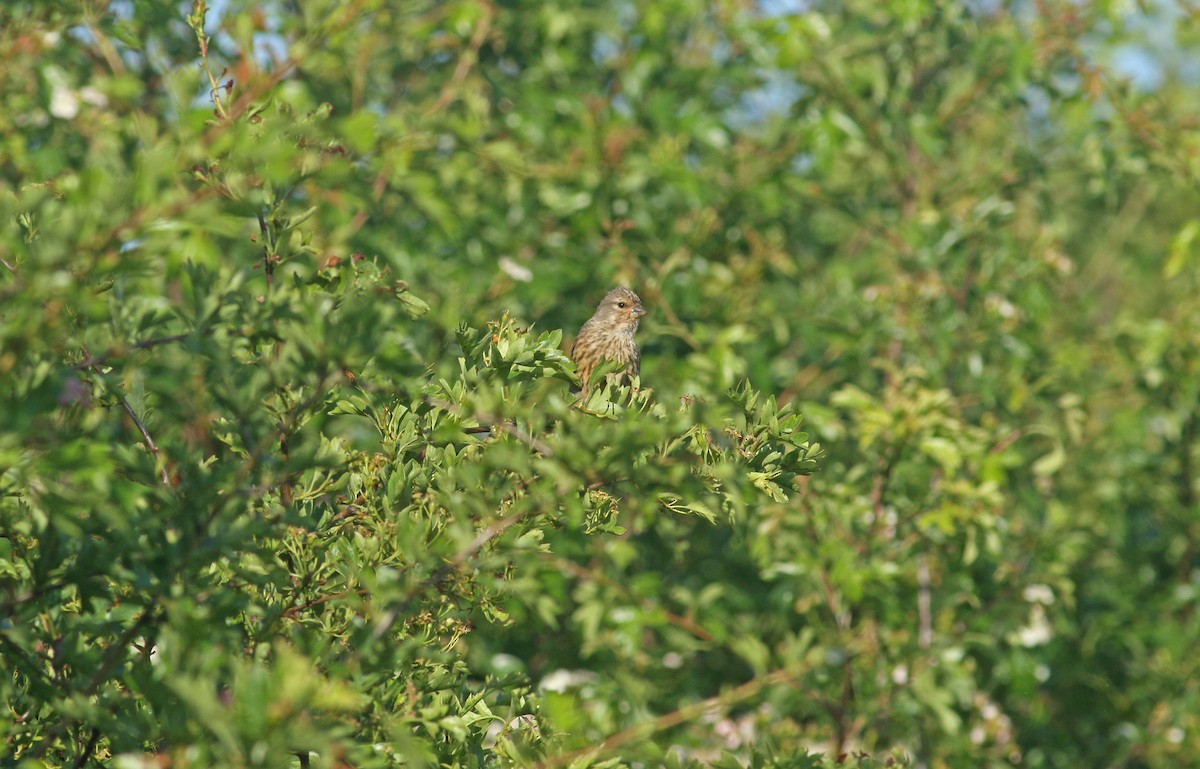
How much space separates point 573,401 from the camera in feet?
11.5

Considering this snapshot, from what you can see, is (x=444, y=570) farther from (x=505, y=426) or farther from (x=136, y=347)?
(x=136, y=347)

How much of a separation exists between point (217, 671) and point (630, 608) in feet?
9.50

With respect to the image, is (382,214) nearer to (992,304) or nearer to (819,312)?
(819,312)

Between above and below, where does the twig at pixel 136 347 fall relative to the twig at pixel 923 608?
above

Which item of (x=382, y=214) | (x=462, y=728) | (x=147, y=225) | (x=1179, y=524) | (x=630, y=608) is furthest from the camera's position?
(x=1179, y=524)

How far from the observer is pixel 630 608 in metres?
5.48

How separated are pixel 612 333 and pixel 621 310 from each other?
139mm

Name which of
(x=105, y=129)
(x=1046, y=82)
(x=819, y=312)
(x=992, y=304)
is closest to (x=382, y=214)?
(x=105, y=129)

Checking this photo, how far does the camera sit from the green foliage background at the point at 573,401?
9.24ft

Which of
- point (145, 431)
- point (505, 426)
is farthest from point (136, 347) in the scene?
point (505, 426)

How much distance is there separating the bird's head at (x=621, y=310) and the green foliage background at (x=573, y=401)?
219 millimetres

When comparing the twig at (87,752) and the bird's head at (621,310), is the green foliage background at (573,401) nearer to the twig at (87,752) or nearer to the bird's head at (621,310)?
the twig at (87,752)

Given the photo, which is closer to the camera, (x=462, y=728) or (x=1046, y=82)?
(x=462, y=728)

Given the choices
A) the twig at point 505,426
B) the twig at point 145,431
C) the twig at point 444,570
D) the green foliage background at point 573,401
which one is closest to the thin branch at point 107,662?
the green foliage background at point 573,401
